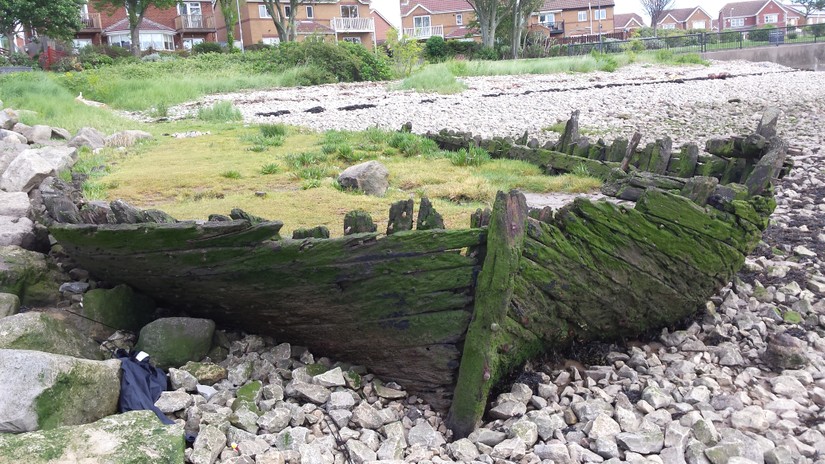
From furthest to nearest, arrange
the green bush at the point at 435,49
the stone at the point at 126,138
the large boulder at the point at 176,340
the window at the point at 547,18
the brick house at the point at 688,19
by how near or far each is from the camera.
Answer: the brick house at the point at 688,19 → the window at the point at 547,18 → the green bush at the point at 435,49 → the stone at the point at 126,138 → the large boulder at the point at 176,340

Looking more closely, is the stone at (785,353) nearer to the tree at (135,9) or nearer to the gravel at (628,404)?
the gravel at (628,404)

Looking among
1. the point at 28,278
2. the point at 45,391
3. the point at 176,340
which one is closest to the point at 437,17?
the point at 28,278

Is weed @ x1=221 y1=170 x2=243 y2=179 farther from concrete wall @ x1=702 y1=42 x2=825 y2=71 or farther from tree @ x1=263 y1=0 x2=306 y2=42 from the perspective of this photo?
tree @ x1=263 y1=0 x2=306 y2=42

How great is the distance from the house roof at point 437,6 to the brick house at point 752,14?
129 ft

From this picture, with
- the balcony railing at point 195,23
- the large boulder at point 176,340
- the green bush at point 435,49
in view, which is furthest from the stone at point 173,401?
the balcony railing at point 195,23

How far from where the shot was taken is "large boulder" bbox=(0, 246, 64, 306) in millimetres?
5734

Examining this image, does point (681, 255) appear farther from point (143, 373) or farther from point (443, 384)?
point (143, 373)

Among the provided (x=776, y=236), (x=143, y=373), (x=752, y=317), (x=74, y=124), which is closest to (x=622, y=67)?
(x=74, y=124)

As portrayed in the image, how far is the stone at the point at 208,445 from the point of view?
3836mm

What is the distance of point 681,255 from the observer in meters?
4.86

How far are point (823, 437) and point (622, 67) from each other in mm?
28993

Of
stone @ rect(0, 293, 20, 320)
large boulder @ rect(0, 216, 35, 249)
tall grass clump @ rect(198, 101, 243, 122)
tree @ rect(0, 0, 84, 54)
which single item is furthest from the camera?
tree @ rect(0, 0, 84, 54)

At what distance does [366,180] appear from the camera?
28.5 feet

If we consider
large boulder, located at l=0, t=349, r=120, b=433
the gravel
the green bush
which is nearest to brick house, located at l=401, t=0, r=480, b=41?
the green bush
